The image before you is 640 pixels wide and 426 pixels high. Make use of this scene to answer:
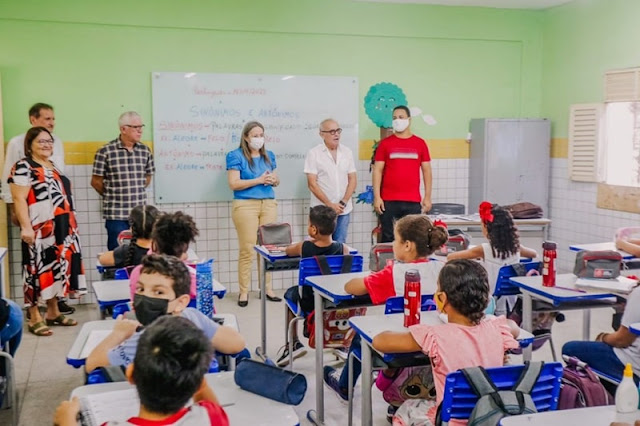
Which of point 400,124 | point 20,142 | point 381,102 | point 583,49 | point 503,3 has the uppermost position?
point 503,3

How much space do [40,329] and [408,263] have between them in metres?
3.27

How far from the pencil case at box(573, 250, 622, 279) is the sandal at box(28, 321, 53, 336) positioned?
3.87 meters

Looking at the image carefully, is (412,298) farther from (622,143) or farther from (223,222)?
(622,143)

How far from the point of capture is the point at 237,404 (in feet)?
6.73

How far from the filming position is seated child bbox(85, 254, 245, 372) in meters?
2.26

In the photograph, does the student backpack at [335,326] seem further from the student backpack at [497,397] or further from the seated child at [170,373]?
the seated child at [170,373]

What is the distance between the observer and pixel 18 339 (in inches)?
151

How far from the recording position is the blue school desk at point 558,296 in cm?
351

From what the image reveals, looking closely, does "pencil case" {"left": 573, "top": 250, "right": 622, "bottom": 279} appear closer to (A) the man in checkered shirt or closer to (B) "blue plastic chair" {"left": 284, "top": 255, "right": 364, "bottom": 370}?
(B) "blue plastic chair" {"left": 284, "top": 255, "right": 364, "bottom": 370}

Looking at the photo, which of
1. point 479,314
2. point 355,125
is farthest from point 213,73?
point 479,314

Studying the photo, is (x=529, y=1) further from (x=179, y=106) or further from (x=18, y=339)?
(x=18, y=339)

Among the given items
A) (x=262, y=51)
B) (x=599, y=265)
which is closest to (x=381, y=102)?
(x=262, y=51)

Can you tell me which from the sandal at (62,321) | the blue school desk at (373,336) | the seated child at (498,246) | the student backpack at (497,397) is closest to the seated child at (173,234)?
the blue school desk at (373,336)

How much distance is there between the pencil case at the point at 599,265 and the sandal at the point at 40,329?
3.87 m
